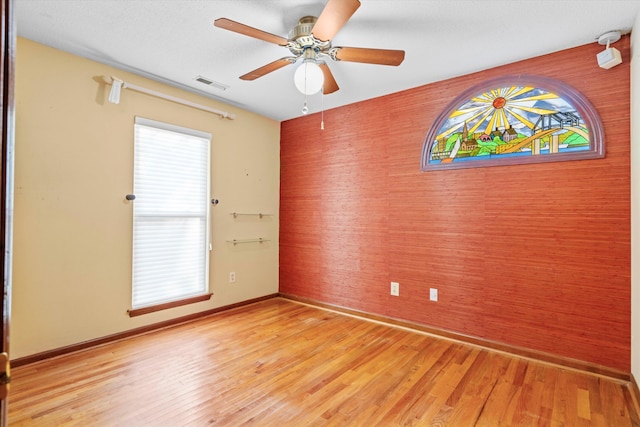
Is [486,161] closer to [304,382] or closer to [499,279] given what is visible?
[499,279]

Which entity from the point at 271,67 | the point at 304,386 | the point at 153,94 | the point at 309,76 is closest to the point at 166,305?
the point at 304,386

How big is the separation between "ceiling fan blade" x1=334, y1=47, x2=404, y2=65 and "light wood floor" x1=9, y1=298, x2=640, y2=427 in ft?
7.20

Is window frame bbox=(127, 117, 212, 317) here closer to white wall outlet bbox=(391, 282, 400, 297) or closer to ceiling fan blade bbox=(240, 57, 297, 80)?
ceiling fan blade bbox=(240, 57, 297, 80)

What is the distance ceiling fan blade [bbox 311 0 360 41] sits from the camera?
160 cm

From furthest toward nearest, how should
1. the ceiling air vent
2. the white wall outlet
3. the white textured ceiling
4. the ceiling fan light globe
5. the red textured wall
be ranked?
the white wall outlet < the ceiling air vent < the red textured wall < the ceiling fan light globe < the white textured ceiling

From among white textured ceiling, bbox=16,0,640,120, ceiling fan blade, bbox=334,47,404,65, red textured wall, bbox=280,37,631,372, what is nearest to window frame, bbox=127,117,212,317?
white textured ceiling, bbox=16,0,640,120

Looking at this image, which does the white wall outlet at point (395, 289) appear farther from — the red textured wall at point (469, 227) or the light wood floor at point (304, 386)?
the light wood floor at point (304, 386)

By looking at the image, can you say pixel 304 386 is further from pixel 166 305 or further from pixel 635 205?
pixel 635 205

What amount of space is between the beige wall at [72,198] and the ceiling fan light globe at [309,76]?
1772 mm

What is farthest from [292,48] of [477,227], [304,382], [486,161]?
[304,382]

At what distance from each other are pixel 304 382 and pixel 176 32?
2628mm

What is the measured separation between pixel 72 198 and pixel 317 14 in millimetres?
2374

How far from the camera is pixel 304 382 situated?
7.19 feet

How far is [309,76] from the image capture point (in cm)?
208
